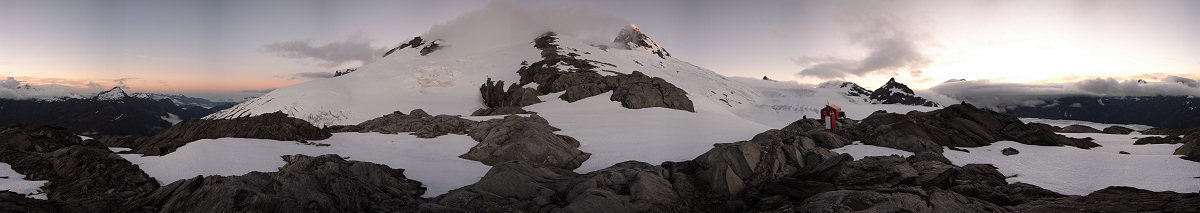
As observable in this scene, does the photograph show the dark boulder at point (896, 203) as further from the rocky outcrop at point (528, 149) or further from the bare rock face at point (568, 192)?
the rocky outcrop at point (528, 149)

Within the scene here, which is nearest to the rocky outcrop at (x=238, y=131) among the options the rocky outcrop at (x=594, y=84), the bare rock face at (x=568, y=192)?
the bare rock face at (x=568, y=192)

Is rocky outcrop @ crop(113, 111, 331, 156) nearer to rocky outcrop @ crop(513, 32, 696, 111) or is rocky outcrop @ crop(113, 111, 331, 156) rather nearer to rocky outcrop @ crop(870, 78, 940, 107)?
rocky outcrop @ crop(513, 32, 696, 111)

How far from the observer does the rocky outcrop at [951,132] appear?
31.1 m

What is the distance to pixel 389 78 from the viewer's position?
10425cm

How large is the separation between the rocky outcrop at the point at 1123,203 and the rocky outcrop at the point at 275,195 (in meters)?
23.0

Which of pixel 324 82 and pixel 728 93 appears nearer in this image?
pixel 324 82

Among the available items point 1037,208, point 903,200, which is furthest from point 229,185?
point 1037,208

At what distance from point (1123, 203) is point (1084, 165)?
1235 cm

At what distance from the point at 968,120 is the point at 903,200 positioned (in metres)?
25.6

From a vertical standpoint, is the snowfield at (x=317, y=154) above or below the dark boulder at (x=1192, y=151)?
below

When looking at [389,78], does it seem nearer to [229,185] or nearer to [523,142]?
[523,142]

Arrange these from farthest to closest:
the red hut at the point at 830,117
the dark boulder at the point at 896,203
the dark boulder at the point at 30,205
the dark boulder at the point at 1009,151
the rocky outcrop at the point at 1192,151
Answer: the red hut at the point at 830,117, the dark boulder at the point at 1009,151, the rocky outcrop at the point at 1192,151, the dark boulder at the point at 896,203, the dark boulder at the point at 30,205

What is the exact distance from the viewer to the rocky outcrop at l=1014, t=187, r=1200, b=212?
14.6 metres

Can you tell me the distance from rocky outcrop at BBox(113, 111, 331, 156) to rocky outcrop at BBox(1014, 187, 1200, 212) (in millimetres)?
42055
